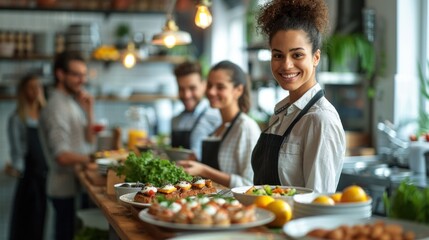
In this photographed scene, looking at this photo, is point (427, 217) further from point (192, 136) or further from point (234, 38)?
point (234, 38)

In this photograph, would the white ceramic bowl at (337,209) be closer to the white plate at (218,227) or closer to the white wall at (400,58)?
the white plate at (218,227)

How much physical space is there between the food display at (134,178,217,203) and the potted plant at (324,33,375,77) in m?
2.99

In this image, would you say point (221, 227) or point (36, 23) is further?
point (36, 23)

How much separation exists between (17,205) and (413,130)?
150 inches

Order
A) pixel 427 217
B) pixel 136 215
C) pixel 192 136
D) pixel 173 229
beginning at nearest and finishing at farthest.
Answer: pixel 427 217, pixel 173 229, pixel 136 215, pixel 192 136

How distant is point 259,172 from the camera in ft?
9.86

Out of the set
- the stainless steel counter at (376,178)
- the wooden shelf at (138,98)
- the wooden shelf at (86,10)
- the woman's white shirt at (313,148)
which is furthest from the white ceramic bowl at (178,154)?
the wooden shelf at (86,10)

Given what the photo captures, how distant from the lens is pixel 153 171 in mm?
3031

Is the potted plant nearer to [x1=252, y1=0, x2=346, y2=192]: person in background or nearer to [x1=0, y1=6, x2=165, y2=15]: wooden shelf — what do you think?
[x1=252, y1=0, x2=346, y2=192]: person in background

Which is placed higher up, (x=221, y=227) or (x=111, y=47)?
(x=111, y=47)

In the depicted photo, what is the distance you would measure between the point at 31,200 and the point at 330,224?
16.8ft

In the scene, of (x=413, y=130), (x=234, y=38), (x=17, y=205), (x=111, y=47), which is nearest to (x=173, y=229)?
(x=413, y=130)

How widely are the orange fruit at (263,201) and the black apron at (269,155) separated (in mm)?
552

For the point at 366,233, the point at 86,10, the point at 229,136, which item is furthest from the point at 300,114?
the point at 86,10
